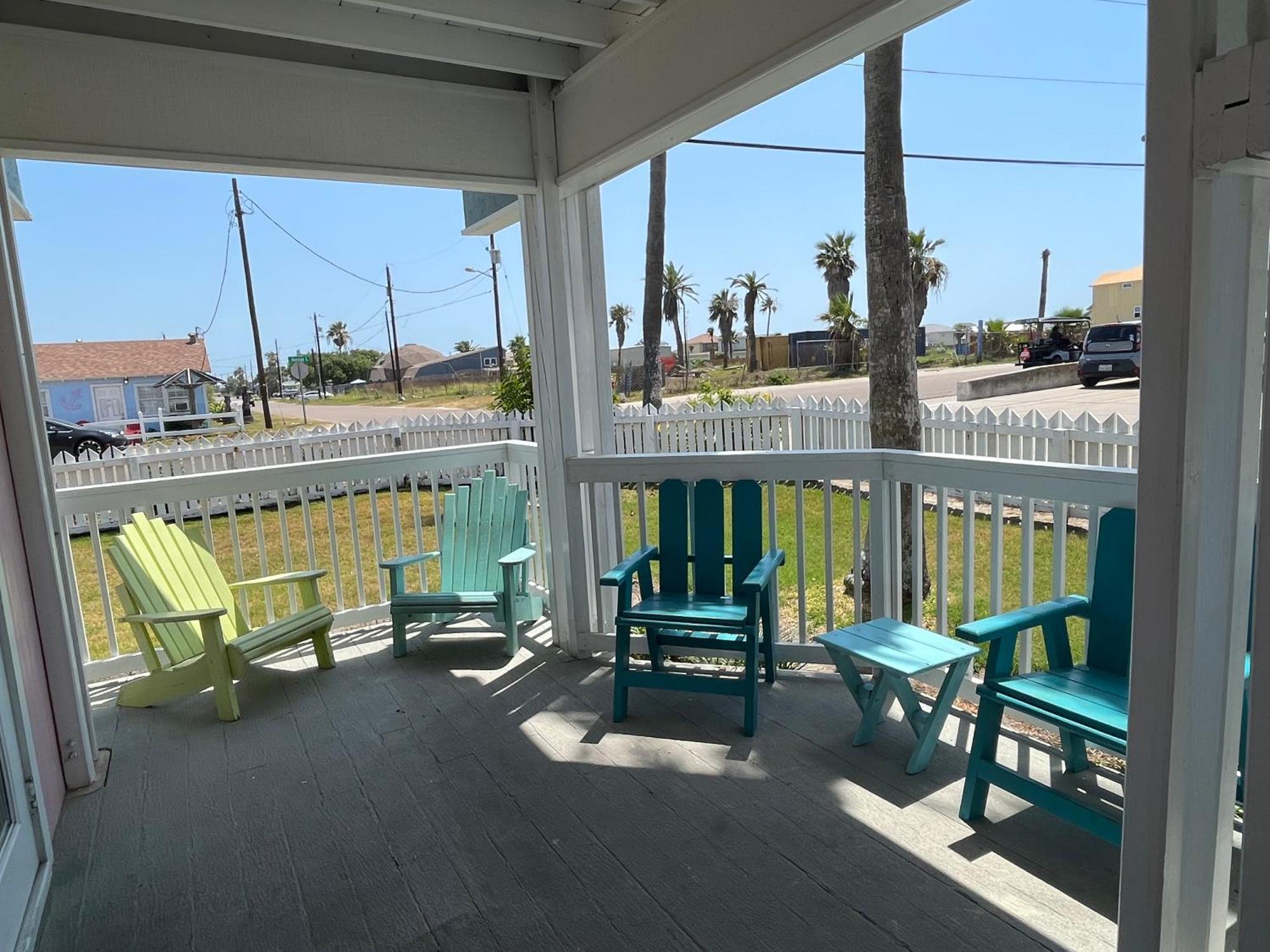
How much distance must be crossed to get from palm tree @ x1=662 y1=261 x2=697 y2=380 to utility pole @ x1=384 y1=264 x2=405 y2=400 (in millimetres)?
5910

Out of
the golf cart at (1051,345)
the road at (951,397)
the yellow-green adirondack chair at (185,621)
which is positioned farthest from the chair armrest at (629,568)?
the golf cart at (1051,345)

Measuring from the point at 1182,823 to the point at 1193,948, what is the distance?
25cm

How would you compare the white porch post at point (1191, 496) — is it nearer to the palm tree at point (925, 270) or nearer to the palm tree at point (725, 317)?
the palm tree at point (925, 270)

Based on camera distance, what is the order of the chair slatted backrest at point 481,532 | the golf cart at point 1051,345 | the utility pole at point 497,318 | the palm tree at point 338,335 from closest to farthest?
the chair slatted backrest at point 481,532
the utility pole at point 497,318
the golf cart at point 1051,345
the palm tree at point 338,335

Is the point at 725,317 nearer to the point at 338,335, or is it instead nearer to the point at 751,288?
the point at 751,288

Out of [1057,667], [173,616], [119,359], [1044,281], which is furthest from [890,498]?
[1044,281]

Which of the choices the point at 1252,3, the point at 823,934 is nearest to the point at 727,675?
the point at 823,934

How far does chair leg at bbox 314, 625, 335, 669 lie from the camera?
3.78 m

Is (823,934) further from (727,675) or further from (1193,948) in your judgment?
(727,675)

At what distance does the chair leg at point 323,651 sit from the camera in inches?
149

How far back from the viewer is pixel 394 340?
16875 mm

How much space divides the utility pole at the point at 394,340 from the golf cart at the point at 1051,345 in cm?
1309

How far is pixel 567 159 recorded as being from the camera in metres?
3.49

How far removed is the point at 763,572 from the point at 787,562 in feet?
11.4
